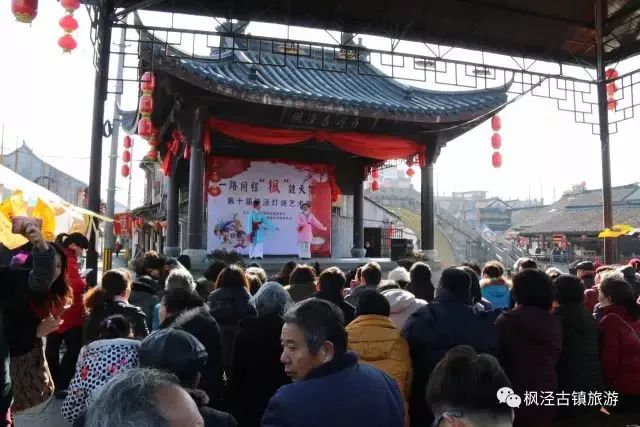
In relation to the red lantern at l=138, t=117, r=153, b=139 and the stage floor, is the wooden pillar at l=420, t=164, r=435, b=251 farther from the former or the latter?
the red lantern at l=138, t=117, r=153, b=139

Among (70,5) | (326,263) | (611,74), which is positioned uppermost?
(611,74)

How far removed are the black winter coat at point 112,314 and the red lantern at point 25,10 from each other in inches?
196

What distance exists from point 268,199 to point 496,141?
6.48m

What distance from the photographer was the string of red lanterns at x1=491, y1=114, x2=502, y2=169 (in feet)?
41.7

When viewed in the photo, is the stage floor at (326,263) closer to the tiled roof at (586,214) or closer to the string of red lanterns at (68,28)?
the string of red lanterns at (68,28)

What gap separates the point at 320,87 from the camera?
43.5 ft

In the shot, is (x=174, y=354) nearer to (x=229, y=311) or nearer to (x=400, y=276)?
(x=229, y=311)

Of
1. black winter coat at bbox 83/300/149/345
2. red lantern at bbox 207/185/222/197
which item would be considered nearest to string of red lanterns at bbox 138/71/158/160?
red lantern at bbox 207/185/222/197

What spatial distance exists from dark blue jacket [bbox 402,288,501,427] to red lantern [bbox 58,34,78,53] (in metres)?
7.17

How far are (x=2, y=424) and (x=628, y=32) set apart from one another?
12.9 m

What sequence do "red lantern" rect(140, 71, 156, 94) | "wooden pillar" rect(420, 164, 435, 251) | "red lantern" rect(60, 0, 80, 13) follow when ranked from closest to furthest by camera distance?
"red lantern" rect(60, 0, 80, 13)
"red lantern" rect(140, 71, 156, 94)
"wooden pillar" rect(420, 164, 435, 251)

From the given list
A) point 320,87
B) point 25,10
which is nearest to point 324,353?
point 25,10

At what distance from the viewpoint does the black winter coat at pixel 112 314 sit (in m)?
3.58

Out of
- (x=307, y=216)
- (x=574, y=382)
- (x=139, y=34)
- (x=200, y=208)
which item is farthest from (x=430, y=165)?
(x=574, y=382)
